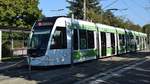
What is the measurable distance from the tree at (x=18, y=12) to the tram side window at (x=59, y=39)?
23389 mm

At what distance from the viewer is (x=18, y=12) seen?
161 feet

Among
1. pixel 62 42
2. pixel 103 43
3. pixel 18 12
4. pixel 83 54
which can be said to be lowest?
pixel 83 54

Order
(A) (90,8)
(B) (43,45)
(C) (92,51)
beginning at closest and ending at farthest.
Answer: (B) (43,45) < (C) (92,51) < (A) (90,8)

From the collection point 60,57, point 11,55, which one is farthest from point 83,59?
point 11,55

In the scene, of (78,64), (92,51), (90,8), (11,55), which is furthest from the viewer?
(90,8)

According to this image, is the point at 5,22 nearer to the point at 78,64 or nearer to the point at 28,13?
the point at 28,13

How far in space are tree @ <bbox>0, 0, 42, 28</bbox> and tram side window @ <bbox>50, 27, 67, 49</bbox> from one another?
23.4 metres

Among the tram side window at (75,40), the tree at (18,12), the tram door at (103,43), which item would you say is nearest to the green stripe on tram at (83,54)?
the tram side window at (75,40)

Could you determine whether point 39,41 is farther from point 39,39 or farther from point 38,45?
point 38,45

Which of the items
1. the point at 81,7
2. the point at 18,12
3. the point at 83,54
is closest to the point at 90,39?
the point at 83,54

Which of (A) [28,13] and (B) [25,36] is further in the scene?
(A) [28,13]

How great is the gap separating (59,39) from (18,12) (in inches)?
1042

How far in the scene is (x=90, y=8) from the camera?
93.2 meters

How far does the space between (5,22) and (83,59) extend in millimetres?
22442
